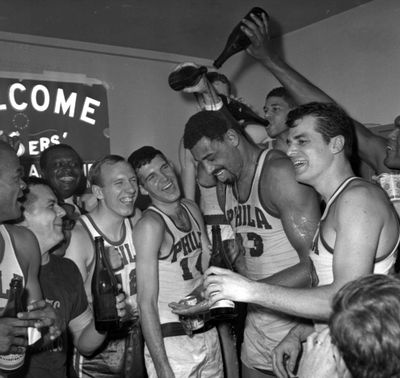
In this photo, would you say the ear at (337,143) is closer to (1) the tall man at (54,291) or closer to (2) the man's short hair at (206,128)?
(2) the man's short hair at (206,128)

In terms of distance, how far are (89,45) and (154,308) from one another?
3464 mm

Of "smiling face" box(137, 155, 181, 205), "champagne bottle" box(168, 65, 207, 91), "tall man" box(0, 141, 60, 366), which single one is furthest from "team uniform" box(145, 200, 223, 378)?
"champagne bottle" box(168, 65, 207, 91)

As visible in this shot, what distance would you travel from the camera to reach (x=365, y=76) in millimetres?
4648

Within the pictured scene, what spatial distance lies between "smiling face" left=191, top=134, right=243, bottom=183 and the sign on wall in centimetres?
263

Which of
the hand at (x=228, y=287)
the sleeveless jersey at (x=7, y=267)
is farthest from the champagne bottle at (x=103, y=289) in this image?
the hand at (x=228, y=287)

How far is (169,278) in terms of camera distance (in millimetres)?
2623

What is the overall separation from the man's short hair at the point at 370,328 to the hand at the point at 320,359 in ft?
1.20

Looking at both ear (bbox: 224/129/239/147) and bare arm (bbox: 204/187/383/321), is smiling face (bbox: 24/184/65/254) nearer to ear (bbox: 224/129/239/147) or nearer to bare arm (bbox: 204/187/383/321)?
ear (bbox: 224/129/239/147)

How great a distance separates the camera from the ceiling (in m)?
4.25

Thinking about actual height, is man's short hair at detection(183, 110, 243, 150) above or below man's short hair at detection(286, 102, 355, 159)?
above

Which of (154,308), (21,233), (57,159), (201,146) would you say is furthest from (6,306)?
(57,159)

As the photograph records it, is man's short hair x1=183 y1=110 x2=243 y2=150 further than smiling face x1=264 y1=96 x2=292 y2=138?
No

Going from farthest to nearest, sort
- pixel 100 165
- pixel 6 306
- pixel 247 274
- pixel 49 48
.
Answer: pixel 49 48
pixel 100 165
pixel 247 274
pixel 6 306

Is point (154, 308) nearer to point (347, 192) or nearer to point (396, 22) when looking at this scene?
point (347, 192)
